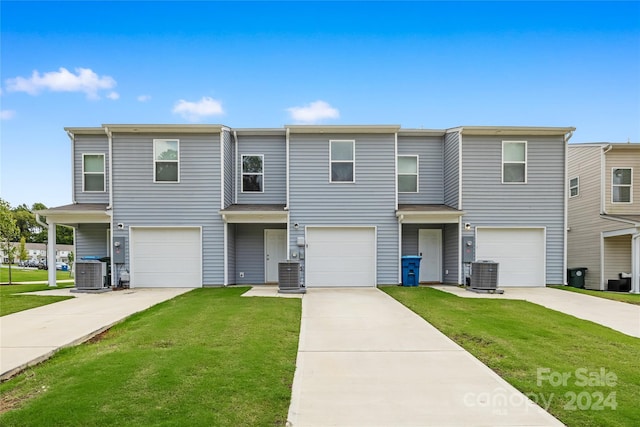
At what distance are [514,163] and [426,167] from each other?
9.75ft

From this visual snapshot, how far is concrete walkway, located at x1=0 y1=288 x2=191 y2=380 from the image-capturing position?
5176 millimetres

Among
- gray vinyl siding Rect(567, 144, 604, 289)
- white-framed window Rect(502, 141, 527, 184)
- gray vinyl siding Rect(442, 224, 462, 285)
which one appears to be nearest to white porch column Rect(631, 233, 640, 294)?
gray vinyl siding Rect(567, 144, 604, 289)

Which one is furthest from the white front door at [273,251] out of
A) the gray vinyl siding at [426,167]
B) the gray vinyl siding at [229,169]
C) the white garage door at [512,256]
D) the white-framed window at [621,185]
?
the white-framed window at [621,185]

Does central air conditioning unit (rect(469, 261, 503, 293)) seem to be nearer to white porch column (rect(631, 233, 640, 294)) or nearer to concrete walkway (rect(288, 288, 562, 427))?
concrete walkway (rect(288, 288, 562, 427))

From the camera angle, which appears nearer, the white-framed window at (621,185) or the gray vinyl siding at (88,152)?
the gray vinyl siding at (88,152)

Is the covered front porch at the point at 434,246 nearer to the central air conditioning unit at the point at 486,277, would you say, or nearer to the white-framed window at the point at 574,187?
the central air conditioning unit at the point at 486,277

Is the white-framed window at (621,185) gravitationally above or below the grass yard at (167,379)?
above

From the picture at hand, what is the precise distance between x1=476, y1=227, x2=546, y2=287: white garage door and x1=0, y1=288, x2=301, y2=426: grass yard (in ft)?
28.8

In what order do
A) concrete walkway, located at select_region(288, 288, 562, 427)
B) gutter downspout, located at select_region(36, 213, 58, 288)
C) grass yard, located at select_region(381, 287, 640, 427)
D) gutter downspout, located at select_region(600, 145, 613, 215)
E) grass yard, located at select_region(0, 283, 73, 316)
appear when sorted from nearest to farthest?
concrete walkway, located at select_region(288, 288, 562, 427)
grass yard, located at select_region(381, 287, 640, 427)
grass yard, located at select_region(0, 283, 73, 316)
gutter downspout, located at select_region(36, 213, 58, 288)
gutter downspout, located at select_region(600, 145, 613, 215)

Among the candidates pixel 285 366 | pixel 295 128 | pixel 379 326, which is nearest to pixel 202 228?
pixel 295 128

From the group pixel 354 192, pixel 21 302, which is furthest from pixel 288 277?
pixel 21 302

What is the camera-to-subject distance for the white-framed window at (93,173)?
13469 millimetres

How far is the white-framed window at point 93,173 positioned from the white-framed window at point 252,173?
16.9ft

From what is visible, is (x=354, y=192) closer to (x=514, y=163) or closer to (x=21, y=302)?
(x=514, y=163)
